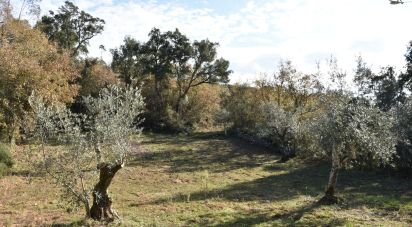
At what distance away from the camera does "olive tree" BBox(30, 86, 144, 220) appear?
713 inches

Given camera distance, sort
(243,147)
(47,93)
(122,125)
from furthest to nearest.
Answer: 1. (243,147)
2. (47,93)
3. (122,125)

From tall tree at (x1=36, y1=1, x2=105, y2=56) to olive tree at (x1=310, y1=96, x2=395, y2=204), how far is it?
46.2 m

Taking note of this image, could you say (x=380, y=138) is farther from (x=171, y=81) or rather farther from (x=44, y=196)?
(x=171, y=81)

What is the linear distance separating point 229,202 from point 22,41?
84.7ft

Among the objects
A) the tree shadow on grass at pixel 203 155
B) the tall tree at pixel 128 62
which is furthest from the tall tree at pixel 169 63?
the tree shadow on grass at pixel 203 155

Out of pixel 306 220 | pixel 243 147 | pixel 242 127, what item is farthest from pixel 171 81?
pixel 306 220

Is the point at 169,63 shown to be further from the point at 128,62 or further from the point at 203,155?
the point at 203,155

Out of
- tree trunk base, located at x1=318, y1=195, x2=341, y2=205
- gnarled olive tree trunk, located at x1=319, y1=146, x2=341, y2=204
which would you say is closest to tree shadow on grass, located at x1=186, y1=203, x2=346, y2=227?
tree trunk base, located at x1=318, y1=195, x2=341, y2=205

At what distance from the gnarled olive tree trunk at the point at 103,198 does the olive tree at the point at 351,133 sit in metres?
11.8

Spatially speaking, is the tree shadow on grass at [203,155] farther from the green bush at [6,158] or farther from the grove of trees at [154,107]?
the green bush at [6,158]

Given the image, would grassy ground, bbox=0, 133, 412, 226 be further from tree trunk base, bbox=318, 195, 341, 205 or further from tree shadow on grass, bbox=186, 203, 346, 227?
tree trunk base, bbox=318, 195, 341, 205

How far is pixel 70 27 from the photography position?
6300cm

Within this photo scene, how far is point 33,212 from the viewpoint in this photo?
20.8 metres

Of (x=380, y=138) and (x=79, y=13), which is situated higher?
(x=79, y=13)
